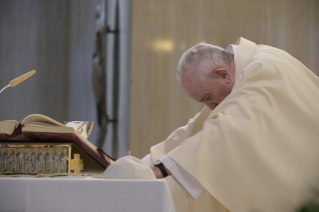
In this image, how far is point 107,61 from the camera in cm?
390

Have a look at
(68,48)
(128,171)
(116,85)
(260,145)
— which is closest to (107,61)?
(116,85)

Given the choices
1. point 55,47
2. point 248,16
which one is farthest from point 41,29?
point 248,16

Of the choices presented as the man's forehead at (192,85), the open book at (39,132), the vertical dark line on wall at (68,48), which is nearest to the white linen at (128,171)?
the open book at (39,132)

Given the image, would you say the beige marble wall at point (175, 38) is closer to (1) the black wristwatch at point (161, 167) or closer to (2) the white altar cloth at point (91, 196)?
(1) the black wristwatch at point (161, 167)

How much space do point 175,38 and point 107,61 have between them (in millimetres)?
805

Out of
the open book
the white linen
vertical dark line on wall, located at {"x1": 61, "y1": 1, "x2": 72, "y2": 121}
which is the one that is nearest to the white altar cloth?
the white linen

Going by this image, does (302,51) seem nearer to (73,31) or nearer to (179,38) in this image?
(179,38)

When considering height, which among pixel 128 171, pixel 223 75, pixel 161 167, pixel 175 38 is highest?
pixel 175 38

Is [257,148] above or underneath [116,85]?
above

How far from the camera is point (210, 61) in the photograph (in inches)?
80.2

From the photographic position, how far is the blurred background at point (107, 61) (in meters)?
3.84

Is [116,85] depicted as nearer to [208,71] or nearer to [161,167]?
[208,71]

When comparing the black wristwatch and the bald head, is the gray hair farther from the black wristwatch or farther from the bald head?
the black wristwatch

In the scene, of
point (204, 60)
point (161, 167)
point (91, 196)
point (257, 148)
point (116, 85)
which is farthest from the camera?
point (116, 85)
